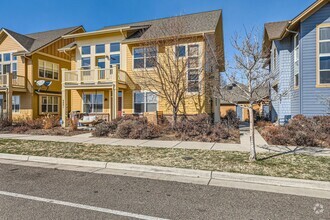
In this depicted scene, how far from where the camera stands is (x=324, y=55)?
12109 mm

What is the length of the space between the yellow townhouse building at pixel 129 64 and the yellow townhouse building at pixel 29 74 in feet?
14.5

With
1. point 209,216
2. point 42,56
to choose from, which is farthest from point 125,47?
point 209,216

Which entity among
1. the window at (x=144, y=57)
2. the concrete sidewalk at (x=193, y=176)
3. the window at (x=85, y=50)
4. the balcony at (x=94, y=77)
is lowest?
the concrete sidewalk at (x=193, y=176)

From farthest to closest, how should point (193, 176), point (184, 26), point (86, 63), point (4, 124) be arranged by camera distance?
1. point (86, 63)
2. point (4, 124)
3. point (184, 26)
4. point (193, 176)

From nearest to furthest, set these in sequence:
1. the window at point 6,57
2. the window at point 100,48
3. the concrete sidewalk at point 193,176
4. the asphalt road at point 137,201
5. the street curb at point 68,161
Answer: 1. the asphalt road at point 137,201
2. the concrete sidewalk at point 193,176
3. the street curb at point 68,161
4. the window at point 100,48
5. the window at point 6,57

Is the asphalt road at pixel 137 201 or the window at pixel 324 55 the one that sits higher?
the window at pixel 324 55

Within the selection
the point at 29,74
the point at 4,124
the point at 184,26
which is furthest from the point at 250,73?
the point at 29,74

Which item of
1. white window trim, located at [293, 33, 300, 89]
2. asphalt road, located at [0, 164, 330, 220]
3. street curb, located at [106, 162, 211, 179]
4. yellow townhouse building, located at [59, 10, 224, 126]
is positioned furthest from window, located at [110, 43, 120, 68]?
asphalt road, located at [0, 164, 330, 220]

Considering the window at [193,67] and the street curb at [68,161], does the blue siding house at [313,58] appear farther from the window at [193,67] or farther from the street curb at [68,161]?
the street curb at [68,161]

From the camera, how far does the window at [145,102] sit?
1680cm

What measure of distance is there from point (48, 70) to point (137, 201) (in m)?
22.8

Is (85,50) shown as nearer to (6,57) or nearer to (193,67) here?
(6,57)

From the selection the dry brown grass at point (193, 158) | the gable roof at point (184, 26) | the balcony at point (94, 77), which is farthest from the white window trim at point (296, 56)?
the balcony at point (94, 77)

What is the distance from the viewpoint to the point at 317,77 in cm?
1224
